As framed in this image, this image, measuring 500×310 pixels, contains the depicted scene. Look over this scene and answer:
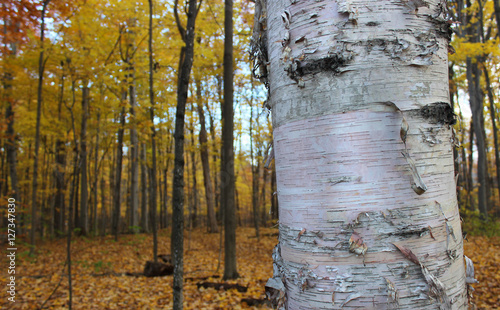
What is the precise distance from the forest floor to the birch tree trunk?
3579mm

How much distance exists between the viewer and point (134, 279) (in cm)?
580

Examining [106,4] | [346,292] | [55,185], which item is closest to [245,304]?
[346,292]

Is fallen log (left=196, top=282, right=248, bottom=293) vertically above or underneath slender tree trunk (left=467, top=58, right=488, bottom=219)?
underneath

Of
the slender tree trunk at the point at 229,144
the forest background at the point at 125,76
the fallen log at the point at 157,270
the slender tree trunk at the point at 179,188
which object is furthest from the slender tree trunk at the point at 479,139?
the slender tree trunk at the point at 179,188

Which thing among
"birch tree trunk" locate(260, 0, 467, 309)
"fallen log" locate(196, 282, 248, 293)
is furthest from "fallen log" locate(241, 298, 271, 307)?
"birch tree trunk" locate(260, 0, 467, 309)

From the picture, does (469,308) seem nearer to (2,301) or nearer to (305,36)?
(305,36)

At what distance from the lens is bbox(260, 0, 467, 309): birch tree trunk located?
2.04 feet

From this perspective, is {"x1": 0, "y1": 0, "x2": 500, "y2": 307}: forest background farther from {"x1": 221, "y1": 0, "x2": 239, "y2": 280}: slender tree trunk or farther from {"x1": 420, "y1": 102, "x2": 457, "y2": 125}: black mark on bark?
{"x1": 420, "y1": 102, "x2": 457, "y2": 125}: black mark on bark

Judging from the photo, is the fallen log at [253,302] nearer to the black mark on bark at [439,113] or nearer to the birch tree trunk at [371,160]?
the birch tree trunk at [371,160]

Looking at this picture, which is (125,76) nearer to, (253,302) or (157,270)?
(157,270)

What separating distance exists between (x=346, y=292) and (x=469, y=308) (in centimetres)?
42

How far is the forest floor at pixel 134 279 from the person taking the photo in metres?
4.39

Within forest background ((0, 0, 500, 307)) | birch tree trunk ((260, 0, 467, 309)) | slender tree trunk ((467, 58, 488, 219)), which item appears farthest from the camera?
slender tree trunk ((467, 58, 488, 219))

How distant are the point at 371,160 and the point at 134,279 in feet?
21.0
